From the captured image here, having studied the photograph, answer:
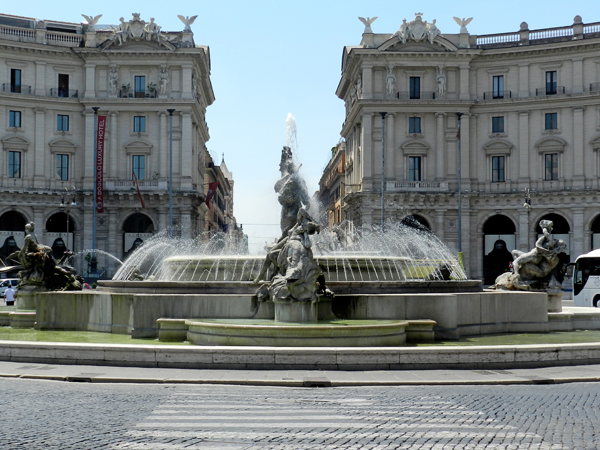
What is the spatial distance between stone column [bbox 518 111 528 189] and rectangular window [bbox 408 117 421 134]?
8965mm

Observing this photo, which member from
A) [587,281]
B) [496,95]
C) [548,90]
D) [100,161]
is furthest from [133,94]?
[587,281]

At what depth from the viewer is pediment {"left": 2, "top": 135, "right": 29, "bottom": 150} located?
61053mm

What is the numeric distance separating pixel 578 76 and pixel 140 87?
1516 inches

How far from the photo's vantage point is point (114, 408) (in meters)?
9.30

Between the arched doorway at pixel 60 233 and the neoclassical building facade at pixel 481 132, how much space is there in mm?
25575

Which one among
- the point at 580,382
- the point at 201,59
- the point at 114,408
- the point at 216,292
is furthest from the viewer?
the point at 201,59

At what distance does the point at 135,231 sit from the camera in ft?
208

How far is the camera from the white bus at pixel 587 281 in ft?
112

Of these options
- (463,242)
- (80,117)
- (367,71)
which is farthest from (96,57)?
(463,242)

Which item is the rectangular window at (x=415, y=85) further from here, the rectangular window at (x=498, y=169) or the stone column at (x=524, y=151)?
the stone column at (x=524, y=151)

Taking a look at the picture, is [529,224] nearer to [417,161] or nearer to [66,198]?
[417,161]

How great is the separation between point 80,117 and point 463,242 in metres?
36.0

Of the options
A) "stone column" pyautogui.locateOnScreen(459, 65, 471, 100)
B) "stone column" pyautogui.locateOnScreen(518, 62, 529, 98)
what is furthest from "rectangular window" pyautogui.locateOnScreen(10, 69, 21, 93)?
"stone column" pyautogui.locateOnScreen(518, 62, 529, 98)

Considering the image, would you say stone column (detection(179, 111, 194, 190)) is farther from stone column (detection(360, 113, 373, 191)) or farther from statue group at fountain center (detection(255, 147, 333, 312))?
statue group at fountain center (detection(255, 147, 333, 312))
